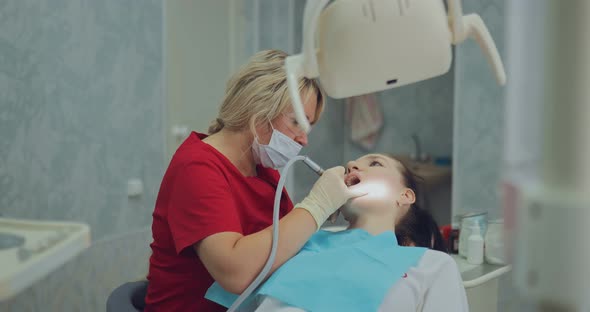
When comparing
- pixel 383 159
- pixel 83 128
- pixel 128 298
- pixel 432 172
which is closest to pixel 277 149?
pixel 383 159

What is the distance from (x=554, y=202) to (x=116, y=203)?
203cm

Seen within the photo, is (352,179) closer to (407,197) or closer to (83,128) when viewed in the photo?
(407,197)

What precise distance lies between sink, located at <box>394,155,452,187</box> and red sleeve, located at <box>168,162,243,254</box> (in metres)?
2.30

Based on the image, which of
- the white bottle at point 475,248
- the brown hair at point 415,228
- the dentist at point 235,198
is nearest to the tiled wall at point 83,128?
the dentist at point 235,198

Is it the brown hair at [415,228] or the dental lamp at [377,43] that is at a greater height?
the dental lamp at [377,43]

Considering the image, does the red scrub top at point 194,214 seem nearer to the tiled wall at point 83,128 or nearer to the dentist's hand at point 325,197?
the dentist's hand at point 325,197

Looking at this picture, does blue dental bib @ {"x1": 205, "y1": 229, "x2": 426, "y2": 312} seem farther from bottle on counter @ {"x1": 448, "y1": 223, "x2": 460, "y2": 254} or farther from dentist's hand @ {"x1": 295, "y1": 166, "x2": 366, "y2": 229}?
bottle on counter @ {"x1": 448, "y1": 223, "x2": 460, "y2": 254}

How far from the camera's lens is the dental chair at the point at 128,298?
49.7 inches

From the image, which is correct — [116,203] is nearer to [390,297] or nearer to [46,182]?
[46,182]

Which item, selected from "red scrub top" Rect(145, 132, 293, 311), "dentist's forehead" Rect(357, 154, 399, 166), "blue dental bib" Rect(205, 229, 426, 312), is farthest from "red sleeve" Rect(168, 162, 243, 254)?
"dentist's forehead" Rect(357, 154, 399, 166)

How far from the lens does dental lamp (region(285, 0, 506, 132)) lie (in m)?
0.67

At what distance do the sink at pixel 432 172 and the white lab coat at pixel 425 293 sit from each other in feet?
6.69

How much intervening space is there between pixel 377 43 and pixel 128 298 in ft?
3.05

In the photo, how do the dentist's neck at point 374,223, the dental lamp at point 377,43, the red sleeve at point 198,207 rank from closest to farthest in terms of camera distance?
the dental lamp at point 377,43 → the red sleeve at point 198,207 → the dentist's neck at point 374,223
